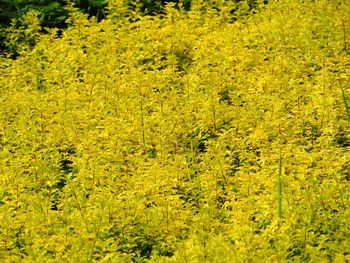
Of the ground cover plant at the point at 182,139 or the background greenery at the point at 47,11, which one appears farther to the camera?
the background greenery at the point at 47,11

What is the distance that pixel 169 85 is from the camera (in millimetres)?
6777

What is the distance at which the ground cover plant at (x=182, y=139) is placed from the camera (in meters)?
4.61

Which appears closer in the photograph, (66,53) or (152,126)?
(152,126)

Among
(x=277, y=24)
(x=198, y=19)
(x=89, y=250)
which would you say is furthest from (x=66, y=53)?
(x=89, y=250)

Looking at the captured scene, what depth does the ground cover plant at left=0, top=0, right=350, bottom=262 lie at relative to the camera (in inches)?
181

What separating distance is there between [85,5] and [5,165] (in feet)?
12.4

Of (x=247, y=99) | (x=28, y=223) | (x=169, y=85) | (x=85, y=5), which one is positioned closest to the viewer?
(x=28, y=223)

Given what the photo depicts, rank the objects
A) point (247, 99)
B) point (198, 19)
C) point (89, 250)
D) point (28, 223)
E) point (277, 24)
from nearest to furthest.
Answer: point (89, 250) → point (28, 223) → point (247, 99) → point (277, 24) → point (198, 19)

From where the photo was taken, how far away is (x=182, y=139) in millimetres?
5973

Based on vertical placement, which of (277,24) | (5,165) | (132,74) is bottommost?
(5,165)

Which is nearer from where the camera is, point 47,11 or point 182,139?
point 182,139

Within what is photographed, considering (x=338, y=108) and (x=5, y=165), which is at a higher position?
(x=338, y=108)

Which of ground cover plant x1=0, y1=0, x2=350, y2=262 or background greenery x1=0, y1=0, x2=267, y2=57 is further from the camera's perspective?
background greenery x1=0, y1=0, x2=267, y2=57

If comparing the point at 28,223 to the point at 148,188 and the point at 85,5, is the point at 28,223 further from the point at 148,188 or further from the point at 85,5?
the point at 85,5
